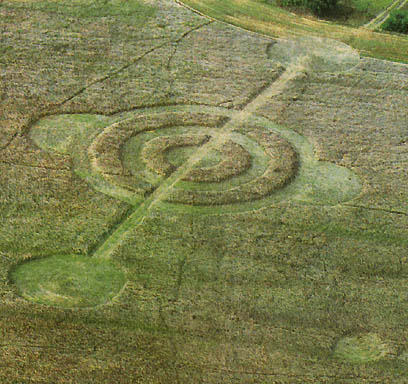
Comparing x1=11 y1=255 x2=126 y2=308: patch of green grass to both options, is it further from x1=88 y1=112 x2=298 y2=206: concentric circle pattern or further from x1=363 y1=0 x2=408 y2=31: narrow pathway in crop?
x1=363 y1=0 x2=408 y2=31: narrow pathway in crop

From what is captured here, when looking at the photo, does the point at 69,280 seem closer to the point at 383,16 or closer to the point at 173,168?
the point at 173,168

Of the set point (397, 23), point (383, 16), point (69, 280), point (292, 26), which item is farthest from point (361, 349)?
point (383, 16)

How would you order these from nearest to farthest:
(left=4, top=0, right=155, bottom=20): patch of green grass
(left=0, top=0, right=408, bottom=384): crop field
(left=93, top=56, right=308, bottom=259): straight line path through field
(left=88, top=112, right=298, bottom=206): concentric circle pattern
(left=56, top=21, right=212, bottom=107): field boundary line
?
(left=0, top=0, right=408, bottom=384): crop field
(left=93, top=56, right=308, bottom=259): straight line path through field
(left=88, top=112, right=298, bottom=206): concentric circle pattern
(left=56, top=21, right=212, bottom=107): field boundary line
(left=4, top=0, right=155, bottom=20): patch of green grass

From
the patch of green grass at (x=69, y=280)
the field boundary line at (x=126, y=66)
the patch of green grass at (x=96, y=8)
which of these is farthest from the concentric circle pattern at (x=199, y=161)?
the patch of green grass at (x=96, y=8)

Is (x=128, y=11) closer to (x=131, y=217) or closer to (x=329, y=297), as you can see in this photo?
(x=131, y=217)

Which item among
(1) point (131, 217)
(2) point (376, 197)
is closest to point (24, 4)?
(1) point (131, 217)

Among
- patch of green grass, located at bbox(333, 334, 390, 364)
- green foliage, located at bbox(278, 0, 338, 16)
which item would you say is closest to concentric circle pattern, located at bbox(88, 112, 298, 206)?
patch of green grass, located at bbox(333, 334, 390, 364)
